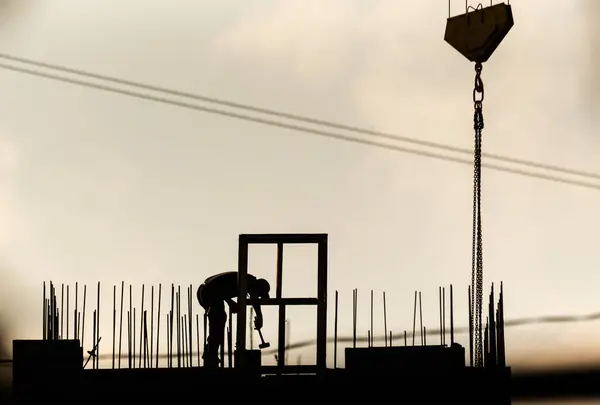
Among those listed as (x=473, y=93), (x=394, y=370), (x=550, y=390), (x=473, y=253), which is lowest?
(x=550, y=390)

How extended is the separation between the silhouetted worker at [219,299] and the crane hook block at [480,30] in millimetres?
3986

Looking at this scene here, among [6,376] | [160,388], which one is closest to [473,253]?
[160,388]

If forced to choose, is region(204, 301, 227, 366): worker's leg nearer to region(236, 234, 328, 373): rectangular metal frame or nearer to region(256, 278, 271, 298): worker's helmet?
region(256, 278, 271, 298): worker's helmet

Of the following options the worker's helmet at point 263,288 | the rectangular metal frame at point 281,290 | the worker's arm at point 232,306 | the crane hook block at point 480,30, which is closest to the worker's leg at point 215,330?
the worker's arm at point 232,306

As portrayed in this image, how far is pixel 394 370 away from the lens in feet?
53.5

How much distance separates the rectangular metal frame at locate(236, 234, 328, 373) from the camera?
16.2 meters

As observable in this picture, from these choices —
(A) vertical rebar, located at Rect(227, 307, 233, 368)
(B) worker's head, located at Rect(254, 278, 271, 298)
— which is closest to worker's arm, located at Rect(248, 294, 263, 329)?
(B) worker's head, located at Rect(254, 278, 271, 298)

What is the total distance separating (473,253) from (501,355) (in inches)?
Answer: 59.1

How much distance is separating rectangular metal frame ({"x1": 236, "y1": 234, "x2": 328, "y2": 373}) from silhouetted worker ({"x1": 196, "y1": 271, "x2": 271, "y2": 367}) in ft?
1.56

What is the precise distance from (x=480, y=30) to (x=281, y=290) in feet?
13.4

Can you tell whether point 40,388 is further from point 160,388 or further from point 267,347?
point 267,347

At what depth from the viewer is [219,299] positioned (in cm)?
1752

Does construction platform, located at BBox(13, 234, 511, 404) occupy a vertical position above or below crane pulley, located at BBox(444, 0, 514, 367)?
below

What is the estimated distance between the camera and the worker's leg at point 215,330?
57.9ft
